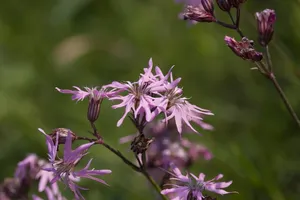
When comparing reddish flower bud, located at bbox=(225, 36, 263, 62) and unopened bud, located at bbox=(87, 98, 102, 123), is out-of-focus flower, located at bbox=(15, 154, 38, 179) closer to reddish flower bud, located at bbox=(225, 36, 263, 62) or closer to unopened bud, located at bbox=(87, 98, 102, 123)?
unopened bud, located at bbox=(87, 98, 102, 123)

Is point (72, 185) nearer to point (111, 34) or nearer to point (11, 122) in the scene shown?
point (11, 122)

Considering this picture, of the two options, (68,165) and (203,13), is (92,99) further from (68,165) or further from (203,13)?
(203,13)

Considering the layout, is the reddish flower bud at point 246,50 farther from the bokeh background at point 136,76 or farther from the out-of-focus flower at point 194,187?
the bokeh background at point 136,76

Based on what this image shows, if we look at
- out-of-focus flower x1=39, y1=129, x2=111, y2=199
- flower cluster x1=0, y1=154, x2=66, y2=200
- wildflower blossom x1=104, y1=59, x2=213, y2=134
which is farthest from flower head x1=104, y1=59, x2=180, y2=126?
flower cluster x1=0, y1=154, x2=66, y2=200

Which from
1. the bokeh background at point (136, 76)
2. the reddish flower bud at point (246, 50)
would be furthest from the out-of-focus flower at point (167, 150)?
the reddish flower bud at point (246, 50)

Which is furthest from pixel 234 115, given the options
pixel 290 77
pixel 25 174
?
pixel 25 174
